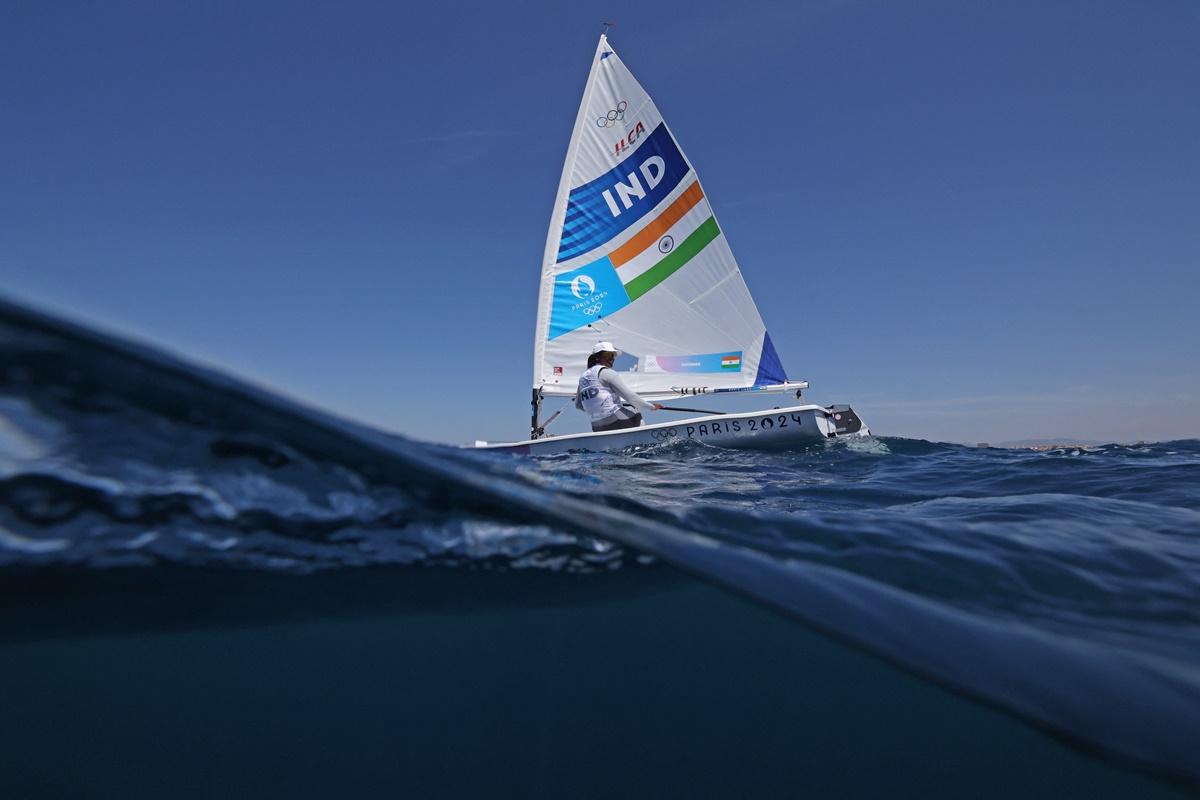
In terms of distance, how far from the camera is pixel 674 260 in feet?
46.4

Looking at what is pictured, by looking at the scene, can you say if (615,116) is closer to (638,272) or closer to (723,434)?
(638,272)

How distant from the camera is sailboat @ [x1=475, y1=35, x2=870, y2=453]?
13.6 metres

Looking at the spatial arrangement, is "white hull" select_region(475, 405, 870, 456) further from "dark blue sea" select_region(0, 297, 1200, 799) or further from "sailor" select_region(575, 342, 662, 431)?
"dark blue sea" select_region(0, 297, 1200, 799)

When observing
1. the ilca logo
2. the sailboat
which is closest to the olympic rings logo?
the sailboat

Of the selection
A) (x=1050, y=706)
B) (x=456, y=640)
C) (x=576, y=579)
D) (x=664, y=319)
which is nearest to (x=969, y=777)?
(x=1050, y=706)

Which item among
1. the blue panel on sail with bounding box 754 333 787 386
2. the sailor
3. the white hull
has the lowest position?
the white hull

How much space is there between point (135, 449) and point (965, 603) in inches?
115

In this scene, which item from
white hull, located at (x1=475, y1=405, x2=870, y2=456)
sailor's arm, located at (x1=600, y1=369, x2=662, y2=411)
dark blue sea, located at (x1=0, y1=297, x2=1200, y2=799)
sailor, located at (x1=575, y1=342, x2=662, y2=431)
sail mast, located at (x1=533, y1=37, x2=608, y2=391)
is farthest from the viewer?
sail mast, located at (x1=533, y1=37, x2=608, y2=391)

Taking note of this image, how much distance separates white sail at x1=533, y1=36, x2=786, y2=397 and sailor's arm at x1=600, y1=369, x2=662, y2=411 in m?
3.39

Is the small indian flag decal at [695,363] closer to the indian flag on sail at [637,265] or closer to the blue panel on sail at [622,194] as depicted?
the indian flag on sail at [637,265]

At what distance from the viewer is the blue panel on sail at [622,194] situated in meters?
14.0

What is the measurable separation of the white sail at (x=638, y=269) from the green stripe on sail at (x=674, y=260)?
0.09 feet

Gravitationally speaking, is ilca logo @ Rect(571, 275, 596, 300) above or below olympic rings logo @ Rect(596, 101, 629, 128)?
below

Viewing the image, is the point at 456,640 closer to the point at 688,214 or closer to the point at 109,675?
the point at 109,675
